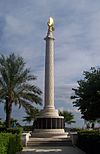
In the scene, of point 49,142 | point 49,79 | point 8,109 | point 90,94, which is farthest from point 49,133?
point 90,94

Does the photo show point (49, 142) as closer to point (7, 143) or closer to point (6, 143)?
point (7, 143)

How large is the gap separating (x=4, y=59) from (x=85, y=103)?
20.4 meters

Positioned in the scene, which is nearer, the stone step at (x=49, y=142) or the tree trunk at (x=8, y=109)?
the stone step at (x=49, y=142)

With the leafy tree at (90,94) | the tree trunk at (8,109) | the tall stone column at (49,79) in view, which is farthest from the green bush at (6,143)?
the tall stone column at (49,79)

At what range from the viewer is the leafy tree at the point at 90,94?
2184cm

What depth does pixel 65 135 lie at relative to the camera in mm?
42188

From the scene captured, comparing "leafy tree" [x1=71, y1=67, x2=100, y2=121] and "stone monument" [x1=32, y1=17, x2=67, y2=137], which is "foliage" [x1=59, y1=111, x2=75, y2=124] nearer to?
"stone monument" [x1=32, y1=17, x2=67, y2=137]

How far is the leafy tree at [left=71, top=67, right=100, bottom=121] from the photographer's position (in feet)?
71.7

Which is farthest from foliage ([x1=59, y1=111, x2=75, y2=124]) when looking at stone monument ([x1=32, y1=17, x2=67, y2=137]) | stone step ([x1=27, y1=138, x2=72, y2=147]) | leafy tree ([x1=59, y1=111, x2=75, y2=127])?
stone step ([x1=27, y1=138, x2=72, y2=147])

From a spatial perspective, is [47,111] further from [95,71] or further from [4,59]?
[95,71]

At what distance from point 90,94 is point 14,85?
65.8ft

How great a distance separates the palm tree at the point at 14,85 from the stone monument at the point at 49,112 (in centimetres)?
288

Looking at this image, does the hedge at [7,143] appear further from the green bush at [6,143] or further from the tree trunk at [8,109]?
the tree trunk at [8,109]

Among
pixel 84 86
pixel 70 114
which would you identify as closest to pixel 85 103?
pixel 84 86
